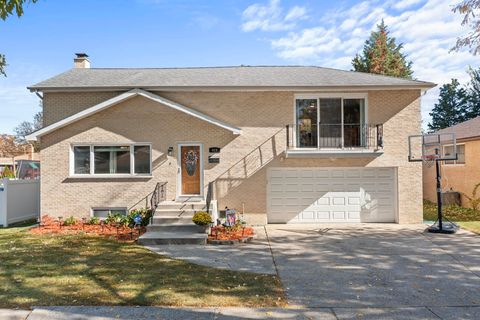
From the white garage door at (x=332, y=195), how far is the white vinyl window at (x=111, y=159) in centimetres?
510

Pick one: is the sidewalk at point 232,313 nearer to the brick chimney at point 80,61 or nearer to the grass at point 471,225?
the grass at point 471,225

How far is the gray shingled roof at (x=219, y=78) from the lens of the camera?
43.6 feet

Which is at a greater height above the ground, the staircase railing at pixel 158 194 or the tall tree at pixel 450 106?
the tall tree at pixel 450 106

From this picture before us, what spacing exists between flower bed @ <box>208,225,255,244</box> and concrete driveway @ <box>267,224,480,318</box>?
2.79 ft

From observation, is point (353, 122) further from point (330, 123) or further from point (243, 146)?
point (243, 146)

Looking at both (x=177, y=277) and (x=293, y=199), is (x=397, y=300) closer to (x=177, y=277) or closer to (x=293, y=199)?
(x=177, y=277)

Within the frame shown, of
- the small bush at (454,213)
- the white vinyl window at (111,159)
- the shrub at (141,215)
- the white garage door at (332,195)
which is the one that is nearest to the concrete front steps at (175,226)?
the shrub at (141,215)

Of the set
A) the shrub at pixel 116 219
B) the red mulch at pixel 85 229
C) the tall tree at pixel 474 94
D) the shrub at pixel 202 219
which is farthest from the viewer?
the tall tree at pixel 474 94

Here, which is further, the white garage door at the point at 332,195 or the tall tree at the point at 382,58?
the tall tree at the point at 382,58

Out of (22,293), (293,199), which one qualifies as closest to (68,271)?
(22,293)

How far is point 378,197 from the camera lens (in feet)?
44.6

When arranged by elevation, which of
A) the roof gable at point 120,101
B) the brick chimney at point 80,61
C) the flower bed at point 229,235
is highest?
the brick chimney at point 80,61

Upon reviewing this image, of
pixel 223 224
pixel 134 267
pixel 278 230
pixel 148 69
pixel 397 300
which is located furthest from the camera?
pixel 148 69

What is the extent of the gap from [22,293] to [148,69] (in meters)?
12.5
